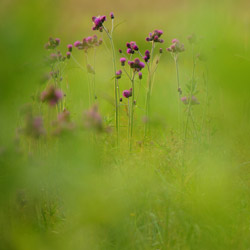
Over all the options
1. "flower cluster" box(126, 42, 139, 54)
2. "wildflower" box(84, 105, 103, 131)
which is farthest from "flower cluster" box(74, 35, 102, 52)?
"wildflower" box(84, 105, 103, 131)

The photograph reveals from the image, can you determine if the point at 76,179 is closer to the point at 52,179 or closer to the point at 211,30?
the point at 52,179

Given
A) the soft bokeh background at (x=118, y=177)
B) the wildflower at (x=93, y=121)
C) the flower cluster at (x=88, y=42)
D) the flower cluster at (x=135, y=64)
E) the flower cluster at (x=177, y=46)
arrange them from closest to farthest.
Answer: the soft bokeh background at (x=118, y=177), the wildflower at (x=93, y=121), the flower cluster at (x=135, y=64), the flower cluster at (x=177, y=46), the flower cluster at (x=88, y=42)

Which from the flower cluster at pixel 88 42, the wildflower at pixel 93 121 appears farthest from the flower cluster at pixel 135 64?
the wildflower at pixel 93 121

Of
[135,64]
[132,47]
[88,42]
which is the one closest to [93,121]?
[135,64]

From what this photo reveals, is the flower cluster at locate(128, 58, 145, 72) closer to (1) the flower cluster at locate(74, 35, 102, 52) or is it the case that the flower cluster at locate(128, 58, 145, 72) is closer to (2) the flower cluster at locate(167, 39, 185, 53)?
(2) the flower cluster at locate(167, 39, 185, 53)

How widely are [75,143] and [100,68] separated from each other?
78.5 inches

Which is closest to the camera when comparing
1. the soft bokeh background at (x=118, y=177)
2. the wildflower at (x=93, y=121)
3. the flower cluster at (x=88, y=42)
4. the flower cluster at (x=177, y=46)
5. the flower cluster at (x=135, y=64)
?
the soft bokeh background at (x=118, y=177)

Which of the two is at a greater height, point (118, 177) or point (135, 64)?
point (135, 64)

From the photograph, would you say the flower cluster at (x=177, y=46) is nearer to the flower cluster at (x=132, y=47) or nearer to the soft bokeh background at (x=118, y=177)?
the flower cluster at (x=132, y=47)

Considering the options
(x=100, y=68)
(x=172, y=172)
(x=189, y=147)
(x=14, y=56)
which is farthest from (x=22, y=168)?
(x=100, y=68)

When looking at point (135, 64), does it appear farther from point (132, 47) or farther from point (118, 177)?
point (118, 177)

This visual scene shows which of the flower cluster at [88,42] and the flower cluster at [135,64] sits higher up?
the flower cluster at [88,42]

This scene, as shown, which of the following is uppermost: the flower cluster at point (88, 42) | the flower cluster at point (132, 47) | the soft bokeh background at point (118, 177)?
the flower cluster at point (88, 42)

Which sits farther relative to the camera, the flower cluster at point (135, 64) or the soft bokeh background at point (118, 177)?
the flower cluster at point (135, 64)
